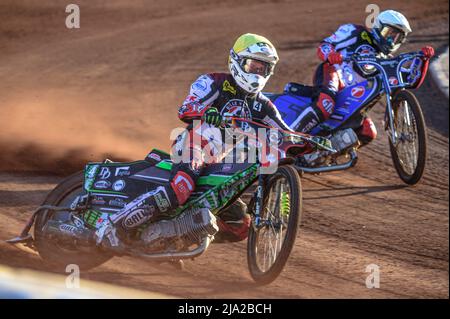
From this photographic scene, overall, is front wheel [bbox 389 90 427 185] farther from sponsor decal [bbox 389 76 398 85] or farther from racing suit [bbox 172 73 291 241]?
racing suit [bbox 172 73 291 241]

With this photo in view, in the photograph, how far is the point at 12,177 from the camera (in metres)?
8.98

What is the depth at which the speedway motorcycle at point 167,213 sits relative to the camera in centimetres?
655

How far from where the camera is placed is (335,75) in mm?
10656

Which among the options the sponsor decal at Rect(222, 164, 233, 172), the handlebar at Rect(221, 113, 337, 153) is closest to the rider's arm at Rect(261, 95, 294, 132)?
the handlebar at Rect(221, 113, 337, 153)

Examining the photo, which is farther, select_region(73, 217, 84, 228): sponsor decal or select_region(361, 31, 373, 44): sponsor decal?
select_region(361, 31, 373, 44): sponsor decal

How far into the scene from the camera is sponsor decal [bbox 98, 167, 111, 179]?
6969mm

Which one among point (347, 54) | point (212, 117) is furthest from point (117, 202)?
point (347, 54)

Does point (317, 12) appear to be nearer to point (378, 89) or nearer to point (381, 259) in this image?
point (378, 89)

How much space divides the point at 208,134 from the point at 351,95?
4103 millimetres

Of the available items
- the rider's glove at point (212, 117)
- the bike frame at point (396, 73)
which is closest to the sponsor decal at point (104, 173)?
the rider's glove at point (212, 117)

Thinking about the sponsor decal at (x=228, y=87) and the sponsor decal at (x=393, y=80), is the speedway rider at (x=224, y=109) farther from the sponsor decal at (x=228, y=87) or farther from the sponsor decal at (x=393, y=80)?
the sponsor decal at (x=393, y=80)

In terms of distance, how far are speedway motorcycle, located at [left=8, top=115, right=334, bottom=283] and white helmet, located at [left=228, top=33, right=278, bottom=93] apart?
0.38 m

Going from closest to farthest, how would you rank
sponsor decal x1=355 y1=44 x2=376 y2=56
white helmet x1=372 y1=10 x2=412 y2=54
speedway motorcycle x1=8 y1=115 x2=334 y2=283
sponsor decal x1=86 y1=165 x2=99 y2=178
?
speedway motorcycle x1=8 y1=115 x2=334 y2=283 → sponsor decal x1=86 y1=165 x2=99 y2=178 → white helmet x1=372 y1=10 x2=412 y2=54 → sponsor decal x1=355 y1=44 x2=376 y2=56
